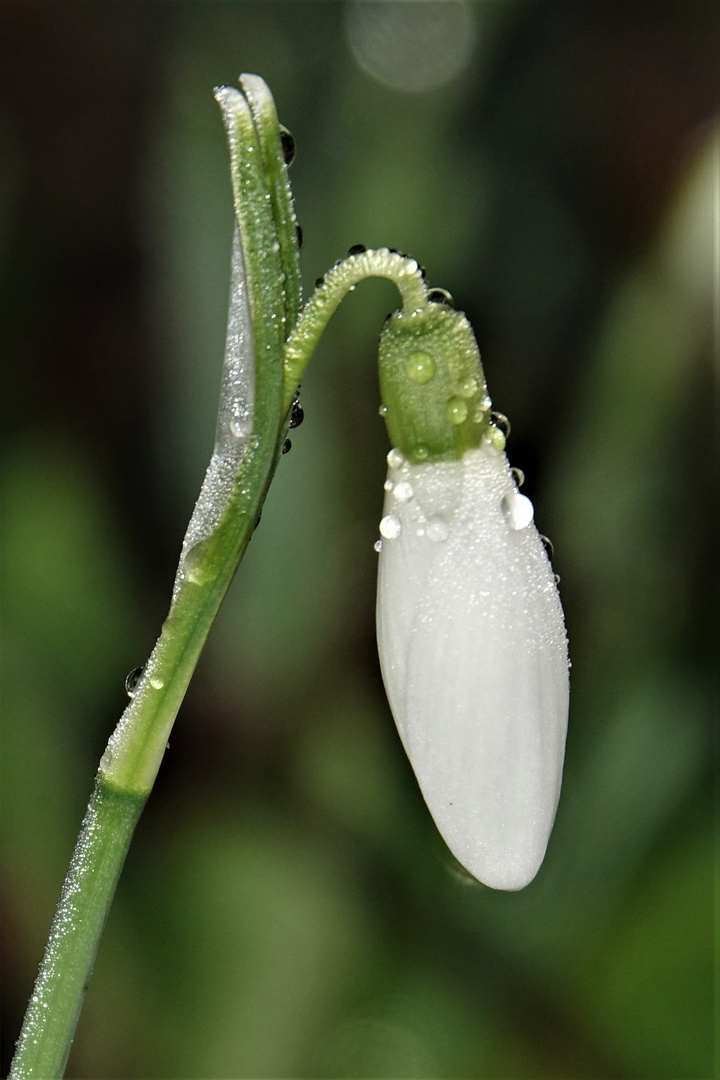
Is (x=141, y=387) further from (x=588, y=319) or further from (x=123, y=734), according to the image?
(x=123, y=734)

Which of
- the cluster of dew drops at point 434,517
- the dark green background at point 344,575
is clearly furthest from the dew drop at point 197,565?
the dark green background at point 344,575

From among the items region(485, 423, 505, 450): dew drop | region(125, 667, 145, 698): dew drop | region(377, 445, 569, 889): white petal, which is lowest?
region(125, 667, 145, 698): dew drop

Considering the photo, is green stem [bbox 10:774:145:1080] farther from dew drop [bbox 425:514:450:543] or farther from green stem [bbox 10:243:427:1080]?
dew drop [bbox 425:514:450:543]

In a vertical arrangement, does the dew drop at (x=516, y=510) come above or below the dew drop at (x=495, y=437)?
below

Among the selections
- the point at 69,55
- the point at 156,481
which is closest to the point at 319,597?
the point at 156,481

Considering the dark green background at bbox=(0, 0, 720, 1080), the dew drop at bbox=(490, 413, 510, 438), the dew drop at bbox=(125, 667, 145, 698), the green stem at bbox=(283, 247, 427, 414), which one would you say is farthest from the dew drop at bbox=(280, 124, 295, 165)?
the dark green background at bbox=(0, 0, 720, 1080)

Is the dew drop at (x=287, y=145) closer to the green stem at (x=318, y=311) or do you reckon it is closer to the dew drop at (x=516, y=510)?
the green stem at (x=318, y=311)

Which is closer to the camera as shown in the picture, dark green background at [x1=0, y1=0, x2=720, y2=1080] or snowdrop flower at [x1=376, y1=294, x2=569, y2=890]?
snowdrop flower at [x1=376, y1=294, x2=569, y2=890]
